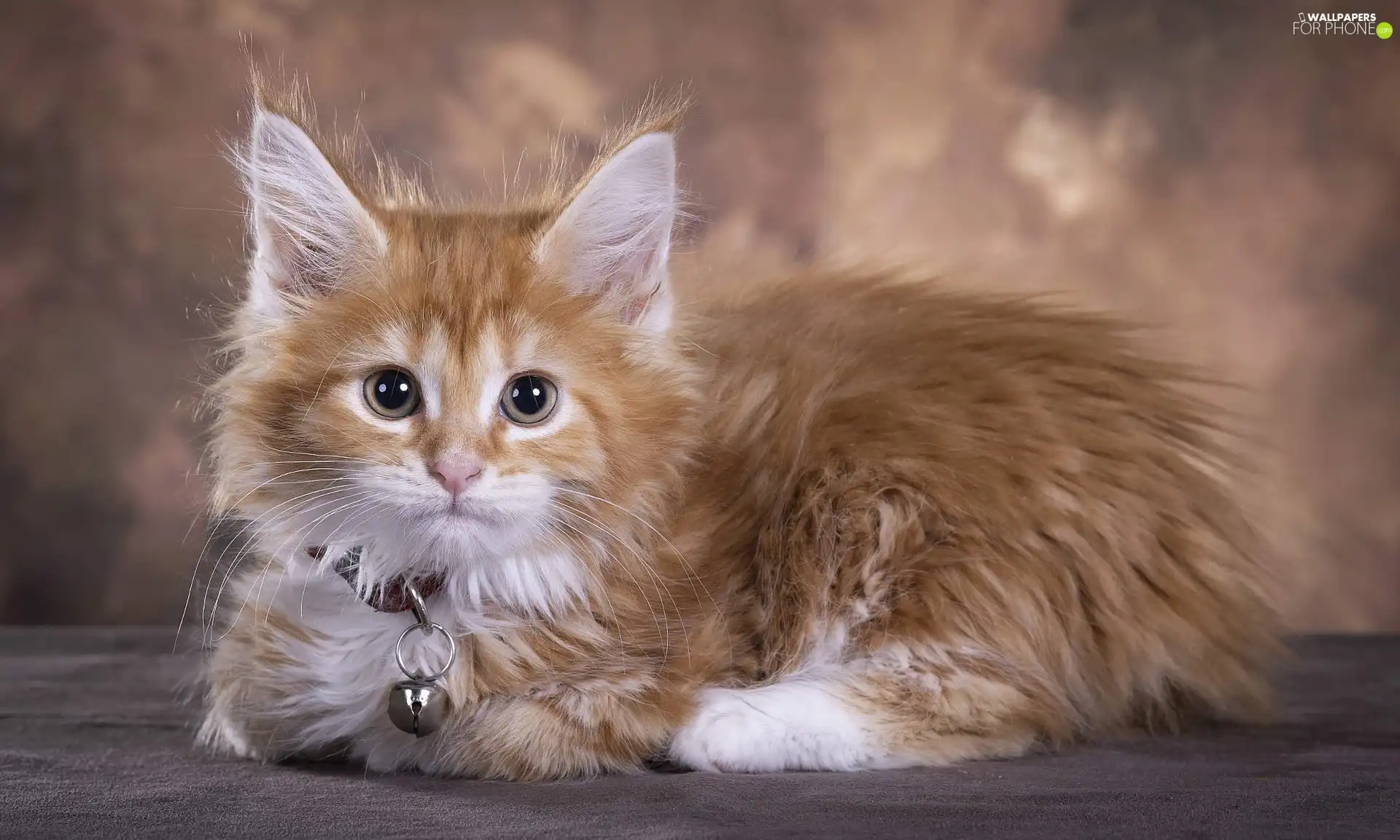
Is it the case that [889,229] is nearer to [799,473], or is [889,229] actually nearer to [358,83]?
[358,83]

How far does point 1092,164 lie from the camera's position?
346 centimetres

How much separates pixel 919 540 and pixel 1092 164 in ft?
6.10

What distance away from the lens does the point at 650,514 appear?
70.9 inches

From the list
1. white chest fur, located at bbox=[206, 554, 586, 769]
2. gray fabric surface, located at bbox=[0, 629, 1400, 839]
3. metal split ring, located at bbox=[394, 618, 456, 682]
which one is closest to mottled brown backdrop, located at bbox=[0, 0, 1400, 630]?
gray fabric surface, located at bbox=[0, 629, 1400, 839]

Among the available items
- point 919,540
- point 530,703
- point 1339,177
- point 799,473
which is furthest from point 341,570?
point 1339,177

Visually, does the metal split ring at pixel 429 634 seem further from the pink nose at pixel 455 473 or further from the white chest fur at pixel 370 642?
the pink nose at pixel 455 473

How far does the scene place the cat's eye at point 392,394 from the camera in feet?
5.45

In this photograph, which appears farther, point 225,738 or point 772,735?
point 225,738

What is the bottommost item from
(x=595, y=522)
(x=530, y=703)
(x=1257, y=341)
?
(x=530, y=703)

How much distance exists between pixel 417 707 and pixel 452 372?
42 centimetres

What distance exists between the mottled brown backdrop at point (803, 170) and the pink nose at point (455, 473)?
1872mm

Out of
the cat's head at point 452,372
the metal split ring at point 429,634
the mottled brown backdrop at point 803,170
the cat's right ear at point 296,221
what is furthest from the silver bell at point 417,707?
the mottled brown backdrop at point 803,170

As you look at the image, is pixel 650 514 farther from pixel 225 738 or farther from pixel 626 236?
pixel 225 738

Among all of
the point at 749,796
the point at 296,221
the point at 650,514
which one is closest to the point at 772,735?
the point at 749,796
